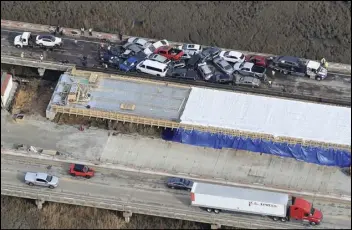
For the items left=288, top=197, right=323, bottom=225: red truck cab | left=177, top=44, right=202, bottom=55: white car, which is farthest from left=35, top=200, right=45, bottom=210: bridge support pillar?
left=177, top=44, right=202, bottom=55: white car

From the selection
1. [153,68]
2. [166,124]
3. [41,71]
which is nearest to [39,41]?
[41,71]

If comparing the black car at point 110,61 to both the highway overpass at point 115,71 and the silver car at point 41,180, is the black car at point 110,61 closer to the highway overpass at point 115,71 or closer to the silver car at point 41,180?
the highway overpass at point 115,71

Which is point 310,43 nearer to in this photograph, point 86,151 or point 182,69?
point 182,69

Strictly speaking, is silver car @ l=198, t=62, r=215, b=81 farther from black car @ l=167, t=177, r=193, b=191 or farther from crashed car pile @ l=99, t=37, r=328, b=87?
black car @ l=167, t=177, r=193, b=191

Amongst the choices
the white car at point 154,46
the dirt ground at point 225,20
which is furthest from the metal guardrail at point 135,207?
the dirt ground at point 225,20

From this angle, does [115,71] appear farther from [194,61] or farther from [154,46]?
[194,61]
